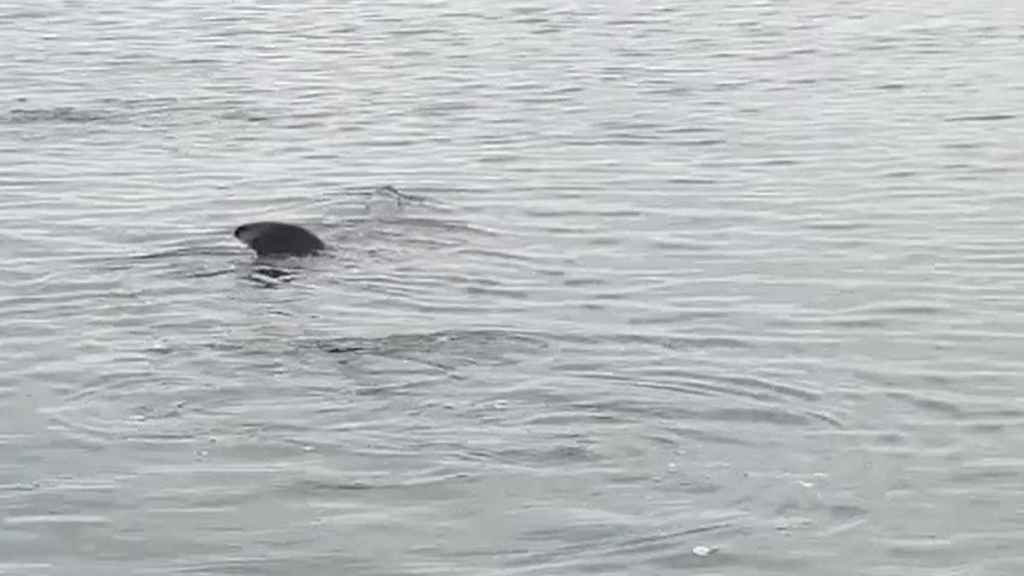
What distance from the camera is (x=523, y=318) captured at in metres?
12.5

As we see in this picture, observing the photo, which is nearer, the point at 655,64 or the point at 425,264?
the point at 425,264

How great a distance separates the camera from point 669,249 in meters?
14.4

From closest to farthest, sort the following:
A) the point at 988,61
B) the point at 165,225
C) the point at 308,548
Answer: the point at 308,548, the point at 165,225, the point at 988,61

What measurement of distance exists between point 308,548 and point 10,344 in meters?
3.70

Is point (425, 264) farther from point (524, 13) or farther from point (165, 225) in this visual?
point (524, 13)

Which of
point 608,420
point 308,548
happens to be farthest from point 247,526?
point 608,420

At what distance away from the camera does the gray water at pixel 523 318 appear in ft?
30.2

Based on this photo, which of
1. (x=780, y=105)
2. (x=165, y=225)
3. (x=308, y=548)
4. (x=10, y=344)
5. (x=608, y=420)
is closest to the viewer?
(x=308, y=548)

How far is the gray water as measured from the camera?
9195 mm

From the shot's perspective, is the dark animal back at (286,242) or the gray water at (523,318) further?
the dark animal back at (286,242)

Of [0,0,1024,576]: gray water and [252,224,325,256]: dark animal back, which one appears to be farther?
[252,224,325,256]: dark animal back

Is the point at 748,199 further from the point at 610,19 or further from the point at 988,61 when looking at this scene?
the point at 610,19

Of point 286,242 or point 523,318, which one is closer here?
point 523,318

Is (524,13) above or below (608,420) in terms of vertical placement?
below
